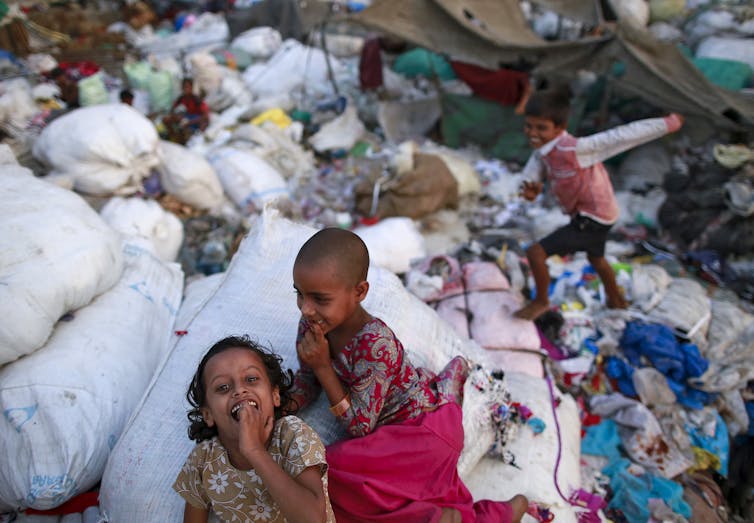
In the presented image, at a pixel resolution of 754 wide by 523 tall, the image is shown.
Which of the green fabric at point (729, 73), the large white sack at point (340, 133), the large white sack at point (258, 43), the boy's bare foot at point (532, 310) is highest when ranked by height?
the green fabric at point (729, 73)

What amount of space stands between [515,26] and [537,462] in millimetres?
4253

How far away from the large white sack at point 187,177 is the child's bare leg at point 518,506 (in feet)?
9.74

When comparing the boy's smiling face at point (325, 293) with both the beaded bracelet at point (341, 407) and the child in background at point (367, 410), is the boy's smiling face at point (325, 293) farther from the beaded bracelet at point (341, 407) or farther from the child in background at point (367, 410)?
the beaded bracelet at point (341, 407)

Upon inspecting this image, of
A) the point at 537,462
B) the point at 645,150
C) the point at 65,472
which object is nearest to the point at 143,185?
the point at 65,472

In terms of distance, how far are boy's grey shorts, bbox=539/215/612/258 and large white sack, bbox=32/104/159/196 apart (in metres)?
2.67

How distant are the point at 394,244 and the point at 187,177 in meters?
1.61

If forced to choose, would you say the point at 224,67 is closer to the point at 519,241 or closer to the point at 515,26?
the point at 515,26

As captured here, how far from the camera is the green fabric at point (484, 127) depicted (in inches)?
184

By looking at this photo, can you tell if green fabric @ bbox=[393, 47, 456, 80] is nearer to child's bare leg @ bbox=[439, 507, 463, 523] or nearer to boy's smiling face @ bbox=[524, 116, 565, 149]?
boy's smiling face @ bbox=[524, 116, 565, 149]

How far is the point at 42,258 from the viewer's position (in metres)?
1.67

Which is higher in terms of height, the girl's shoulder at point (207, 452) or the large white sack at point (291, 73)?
the girl's shoulder at point (207, 452)

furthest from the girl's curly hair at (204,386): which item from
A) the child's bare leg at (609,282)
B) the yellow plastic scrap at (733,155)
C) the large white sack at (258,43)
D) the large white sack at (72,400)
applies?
the large white sack at (258,43)

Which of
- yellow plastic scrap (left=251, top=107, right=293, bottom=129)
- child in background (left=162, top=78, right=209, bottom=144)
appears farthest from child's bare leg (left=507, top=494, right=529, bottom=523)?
yellow plastic scrap (left=251, top=107, right=293, bottom=129)

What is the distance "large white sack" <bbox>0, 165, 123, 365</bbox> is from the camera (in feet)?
5.11
